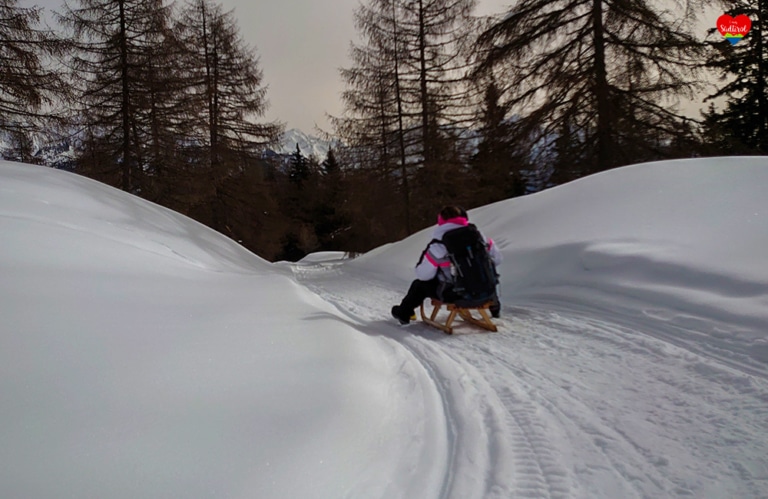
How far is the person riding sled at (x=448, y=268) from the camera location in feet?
15.0

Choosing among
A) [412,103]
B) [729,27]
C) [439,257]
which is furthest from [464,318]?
[412,103]

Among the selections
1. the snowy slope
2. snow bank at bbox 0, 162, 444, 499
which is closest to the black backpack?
the snowy slope

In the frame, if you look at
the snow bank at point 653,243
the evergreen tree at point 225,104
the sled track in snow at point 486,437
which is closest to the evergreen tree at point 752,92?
the snow bank at point 653,243

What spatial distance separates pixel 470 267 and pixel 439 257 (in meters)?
0.39

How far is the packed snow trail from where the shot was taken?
6.29 feet

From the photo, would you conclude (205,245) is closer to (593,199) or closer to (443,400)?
(443,400)

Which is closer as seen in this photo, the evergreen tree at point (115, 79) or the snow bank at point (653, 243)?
the snow bank at point (653, 243)

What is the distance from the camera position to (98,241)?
12.8ft

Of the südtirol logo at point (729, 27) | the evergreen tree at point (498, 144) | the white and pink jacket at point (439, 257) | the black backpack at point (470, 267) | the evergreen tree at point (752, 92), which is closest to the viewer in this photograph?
the black backpack at point (470, 267)

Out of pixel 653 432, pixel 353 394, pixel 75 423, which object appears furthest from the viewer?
pixel 353 394

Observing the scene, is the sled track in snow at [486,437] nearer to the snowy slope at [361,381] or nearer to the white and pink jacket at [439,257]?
the snowy slope at [361,381]

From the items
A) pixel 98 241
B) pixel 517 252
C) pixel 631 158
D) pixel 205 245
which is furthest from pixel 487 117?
pixel 98 241

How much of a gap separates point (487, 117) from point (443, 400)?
1195 cm

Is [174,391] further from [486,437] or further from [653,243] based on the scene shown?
[653,243]
